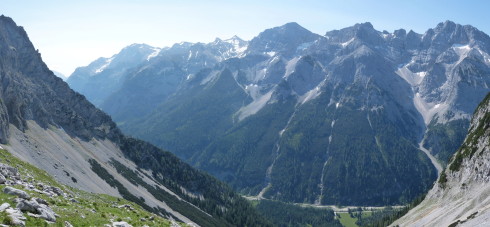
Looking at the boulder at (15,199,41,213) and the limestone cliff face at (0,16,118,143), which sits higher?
the limestone cliff face at (0,16,118,143)

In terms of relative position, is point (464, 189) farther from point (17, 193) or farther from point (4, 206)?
point (4, 206)

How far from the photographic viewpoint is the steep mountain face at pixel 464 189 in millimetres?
114400

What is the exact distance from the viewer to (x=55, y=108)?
545 feet

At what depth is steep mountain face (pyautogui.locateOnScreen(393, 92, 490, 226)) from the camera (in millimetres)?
114400

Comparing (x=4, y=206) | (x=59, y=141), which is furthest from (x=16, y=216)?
(x=59, y=141)

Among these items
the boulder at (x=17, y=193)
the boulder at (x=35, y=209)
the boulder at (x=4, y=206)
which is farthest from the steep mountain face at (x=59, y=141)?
the boulder at (x=4, y=206)

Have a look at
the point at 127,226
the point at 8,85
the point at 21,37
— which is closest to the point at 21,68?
the point at 21,37

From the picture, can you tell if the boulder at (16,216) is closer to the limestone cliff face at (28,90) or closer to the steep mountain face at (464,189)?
the limestone cliff face at (28,90)

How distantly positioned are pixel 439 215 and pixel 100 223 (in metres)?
123

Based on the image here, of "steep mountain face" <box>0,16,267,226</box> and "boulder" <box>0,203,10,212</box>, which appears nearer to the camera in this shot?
"boulder" <box>0,203,10,212</box>

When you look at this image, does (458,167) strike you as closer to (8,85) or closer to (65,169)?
(65,169)

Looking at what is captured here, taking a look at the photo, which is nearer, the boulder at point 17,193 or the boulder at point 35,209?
the boulder at point 35,209

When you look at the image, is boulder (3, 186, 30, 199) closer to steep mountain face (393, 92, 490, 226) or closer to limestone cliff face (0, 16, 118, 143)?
limestone cliff face (0, 16, 118, 143)

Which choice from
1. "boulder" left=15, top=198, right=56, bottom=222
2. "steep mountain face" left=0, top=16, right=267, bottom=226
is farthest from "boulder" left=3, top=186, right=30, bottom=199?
"steep mountain face" left=0, top=16, right=267, bottom=226
